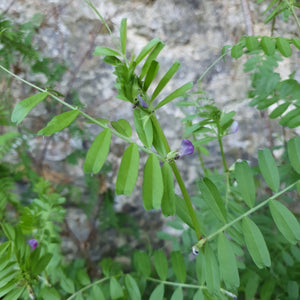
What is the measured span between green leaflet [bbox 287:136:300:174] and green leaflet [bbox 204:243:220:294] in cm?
20

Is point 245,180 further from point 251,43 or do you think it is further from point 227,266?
point 251,43

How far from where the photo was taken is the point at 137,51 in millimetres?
1527

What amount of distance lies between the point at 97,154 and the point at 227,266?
0.26 m

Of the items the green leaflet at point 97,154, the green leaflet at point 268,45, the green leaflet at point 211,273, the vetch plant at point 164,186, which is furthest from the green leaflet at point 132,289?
the green leaflet at point 268,45

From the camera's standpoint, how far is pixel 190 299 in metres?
0.78

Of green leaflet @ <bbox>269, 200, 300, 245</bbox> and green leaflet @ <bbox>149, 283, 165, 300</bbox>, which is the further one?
green leaflet @ <bbox>149, 283, 165, 300</bbox>

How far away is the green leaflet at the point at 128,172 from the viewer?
1.47ft

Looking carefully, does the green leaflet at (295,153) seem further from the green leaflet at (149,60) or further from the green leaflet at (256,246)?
the green leaflet at (149,60)

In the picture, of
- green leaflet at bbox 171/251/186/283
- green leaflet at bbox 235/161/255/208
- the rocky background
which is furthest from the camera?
the rocky background

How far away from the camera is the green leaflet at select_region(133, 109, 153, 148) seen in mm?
451

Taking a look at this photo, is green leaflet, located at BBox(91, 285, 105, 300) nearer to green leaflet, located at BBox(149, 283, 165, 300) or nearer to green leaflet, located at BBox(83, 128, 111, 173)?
green leaflet, located at BBox(149, 283, 165, 300)

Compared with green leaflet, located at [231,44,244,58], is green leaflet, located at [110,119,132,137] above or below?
below

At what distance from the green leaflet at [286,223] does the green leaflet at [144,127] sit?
0.77ft

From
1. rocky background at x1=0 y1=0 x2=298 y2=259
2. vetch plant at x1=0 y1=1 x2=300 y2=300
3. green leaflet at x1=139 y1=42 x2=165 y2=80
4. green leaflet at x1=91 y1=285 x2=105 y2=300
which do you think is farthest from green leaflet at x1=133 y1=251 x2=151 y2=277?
rocky background at x1=0 y1=0 x2=298 y2=259
